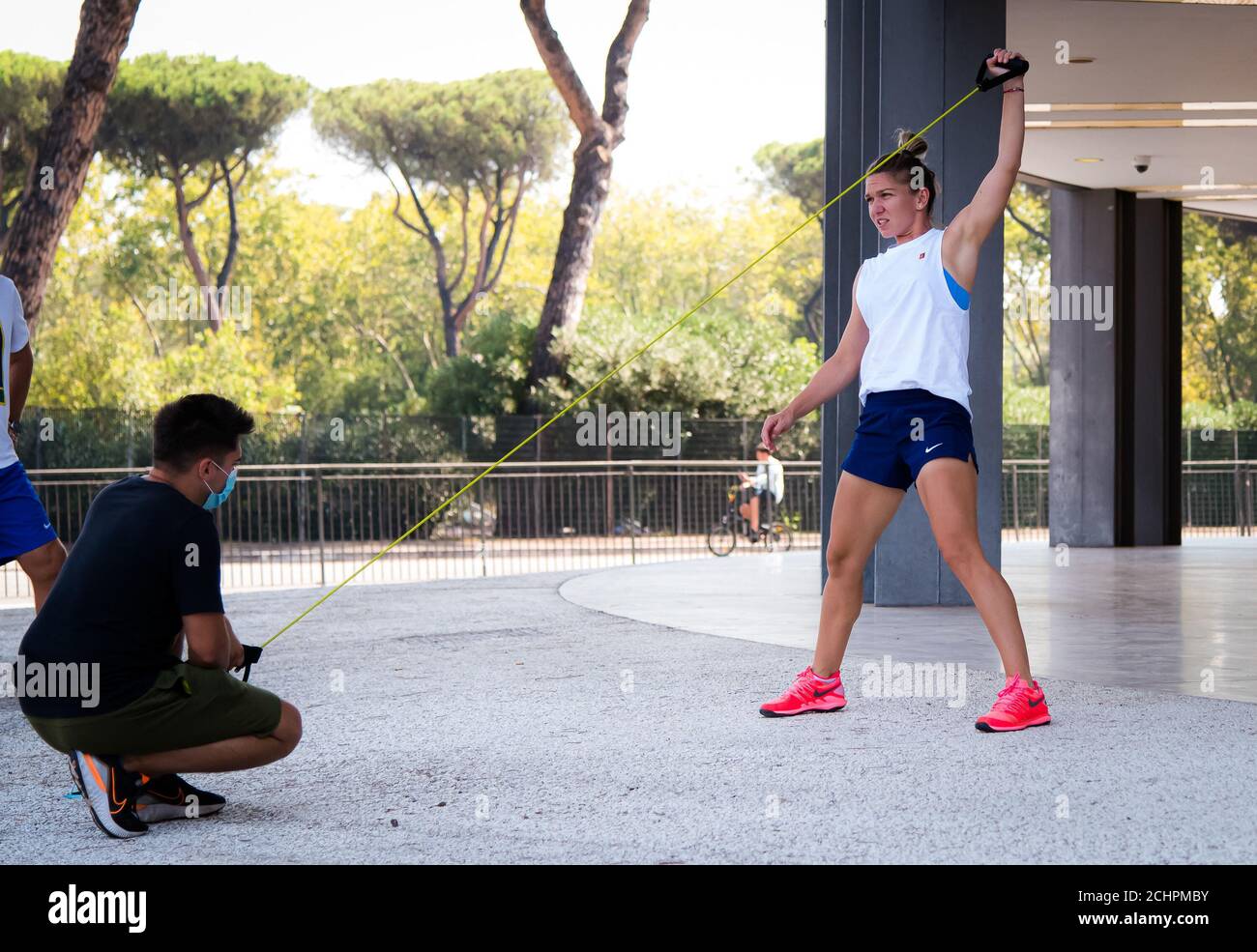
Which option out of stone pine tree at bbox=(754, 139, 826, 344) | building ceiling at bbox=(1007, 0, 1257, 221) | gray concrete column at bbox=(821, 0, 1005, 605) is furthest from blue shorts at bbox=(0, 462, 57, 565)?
stone pine tree at bbox=(754, 139, 826, 344)

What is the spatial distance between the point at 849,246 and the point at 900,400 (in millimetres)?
4861

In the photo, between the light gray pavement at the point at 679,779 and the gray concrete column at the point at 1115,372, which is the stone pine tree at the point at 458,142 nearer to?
the gray concrete column at the point at 1115,372

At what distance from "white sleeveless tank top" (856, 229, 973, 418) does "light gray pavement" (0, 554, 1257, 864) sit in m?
1.11

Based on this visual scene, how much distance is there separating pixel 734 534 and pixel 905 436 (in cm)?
1414

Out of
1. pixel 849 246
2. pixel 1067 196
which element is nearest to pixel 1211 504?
pixel 1067 196

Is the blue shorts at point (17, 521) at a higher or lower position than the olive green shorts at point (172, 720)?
higher

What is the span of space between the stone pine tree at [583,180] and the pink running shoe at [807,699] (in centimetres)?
1967

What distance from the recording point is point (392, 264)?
44781 mm

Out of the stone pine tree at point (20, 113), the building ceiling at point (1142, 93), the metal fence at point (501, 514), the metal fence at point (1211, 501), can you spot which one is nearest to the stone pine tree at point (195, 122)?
the stone pine tree at point (20, 113)

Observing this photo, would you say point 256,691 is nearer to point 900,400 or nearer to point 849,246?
point 900,400

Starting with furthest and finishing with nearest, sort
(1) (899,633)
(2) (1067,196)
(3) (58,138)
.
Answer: (3) (58,138), (2) (1067,196), (1) (899,633)

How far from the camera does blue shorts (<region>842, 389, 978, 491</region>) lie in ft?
15.0

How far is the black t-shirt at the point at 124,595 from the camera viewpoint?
11.3 ft

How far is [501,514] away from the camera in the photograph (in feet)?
61.8
